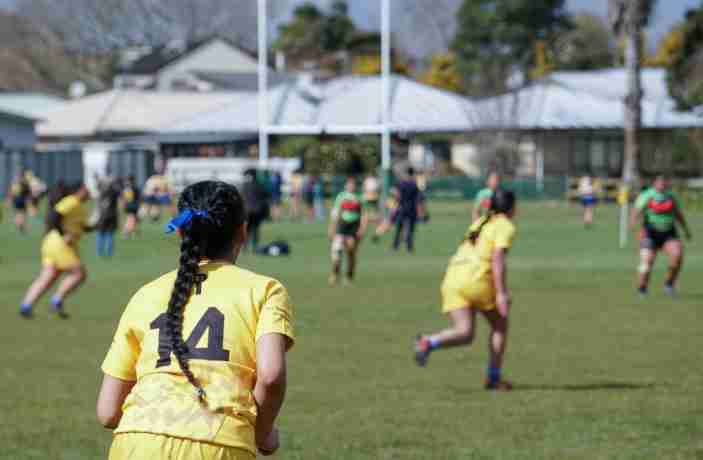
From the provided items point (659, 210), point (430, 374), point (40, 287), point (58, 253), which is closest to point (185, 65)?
point (659, 210)

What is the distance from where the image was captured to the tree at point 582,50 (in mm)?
90250

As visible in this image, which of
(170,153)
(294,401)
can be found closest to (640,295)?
(294,401)

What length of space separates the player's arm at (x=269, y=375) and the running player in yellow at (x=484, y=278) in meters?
7.16

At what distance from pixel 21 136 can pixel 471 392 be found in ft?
216

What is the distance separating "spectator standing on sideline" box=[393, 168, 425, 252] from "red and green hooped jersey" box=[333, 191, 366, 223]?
8482mm

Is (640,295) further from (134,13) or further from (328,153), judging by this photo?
(134,13)

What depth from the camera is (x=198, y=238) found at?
4.45m

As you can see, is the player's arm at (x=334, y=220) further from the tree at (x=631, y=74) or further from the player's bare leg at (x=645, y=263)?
the tree at (x=631, y=74)

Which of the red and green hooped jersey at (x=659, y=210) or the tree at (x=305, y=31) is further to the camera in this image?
the tree at (x=305, y=31)

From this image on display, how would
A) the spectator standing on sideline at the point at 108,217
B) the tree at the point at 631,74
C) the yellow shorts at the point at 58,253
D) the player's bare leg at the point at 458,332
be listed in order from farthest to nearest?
1. the tree at the point at 631,74
2. the spectator standing on sideline at the point at 108,217
3. the yellow shorts at the point at 58,253
4. the player's bare leg at the point at 458,332

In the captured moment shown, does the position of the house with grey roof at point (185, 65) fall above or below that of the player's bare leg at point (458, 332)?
above

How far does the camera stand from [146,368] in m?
4.41

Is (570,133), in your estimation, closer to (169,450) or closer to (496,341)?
(496,341)

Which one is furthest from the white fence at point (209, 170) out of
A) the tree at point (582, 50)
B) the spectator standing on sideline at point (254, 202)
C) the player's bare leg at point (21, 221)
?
the tree at point (582, 50)
